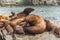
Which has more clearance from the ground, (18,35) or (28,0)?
(18,35)

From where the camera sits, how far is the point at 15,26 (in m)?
1.76

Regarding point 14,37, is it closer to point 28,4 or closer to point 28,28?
point 28,28

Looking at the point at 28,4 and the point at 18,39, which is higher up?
the point at 18,39

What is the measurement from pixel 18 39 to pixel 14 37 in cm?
6

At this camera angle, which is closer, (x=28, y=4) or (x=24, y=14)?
(x=24, y=14)

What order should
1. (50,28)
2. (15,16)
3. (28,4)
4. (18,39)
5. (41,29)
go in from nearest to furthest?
(18,39)
(41,29)
(50,28)
(15,16)
(28,4)

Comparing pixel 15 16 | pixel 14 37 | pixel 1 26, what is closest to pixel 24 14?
pixel 15 16

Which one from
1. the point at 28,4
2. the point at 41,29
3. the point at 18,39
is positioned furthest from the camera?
the point at 28,4

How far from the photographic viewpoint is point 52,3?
4859mm

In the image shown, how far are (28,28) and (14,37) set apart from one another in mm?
150

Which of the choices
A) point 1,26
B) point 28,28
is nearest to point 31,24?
point 28,28

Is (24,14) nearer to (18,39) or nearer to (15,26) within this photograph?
(15,26)

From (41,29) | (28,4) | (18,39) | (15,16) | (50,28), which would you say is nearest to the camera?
(18,39)

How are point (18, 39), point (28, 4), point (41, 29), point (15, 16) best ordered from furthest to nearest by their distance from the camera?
point (28, 4)
point (15, 16)
point (41, 29)
point (18, 39)
